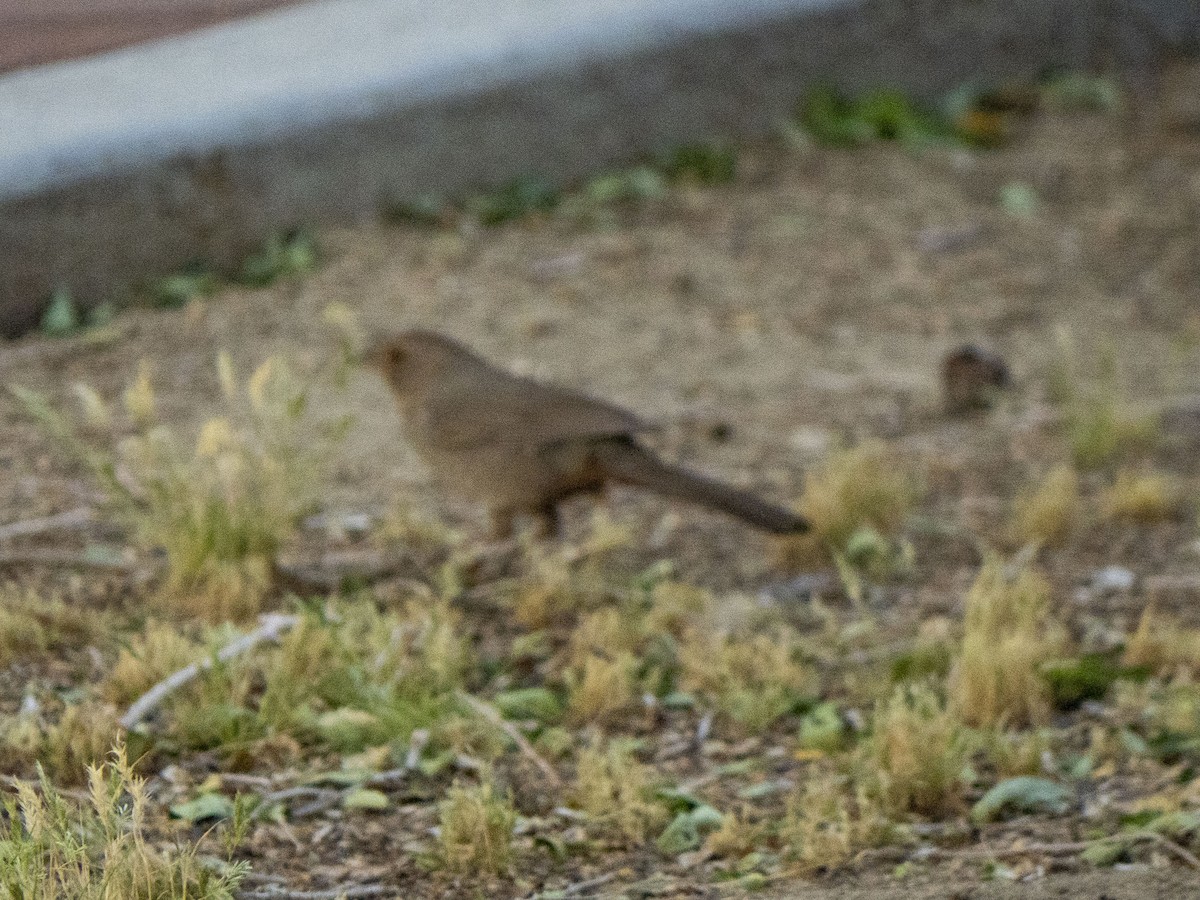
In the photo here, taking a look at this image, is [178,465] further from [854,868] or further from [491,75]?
[491,75]

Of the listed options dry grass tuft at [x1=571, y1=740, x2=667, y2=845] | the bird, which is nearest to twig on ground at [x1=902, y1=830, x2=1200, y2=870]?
dry grass tuft at [x1=571, y1=740, x2=667, y2=845]

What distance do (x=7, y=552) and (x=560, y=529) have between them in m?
1.59

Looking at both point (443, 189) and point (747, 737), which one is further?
point (443, 189)

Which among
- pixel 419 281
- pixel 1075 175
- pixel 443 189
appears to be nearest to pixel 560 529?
pixel 419 281

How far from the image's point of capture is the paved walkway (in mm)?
4703

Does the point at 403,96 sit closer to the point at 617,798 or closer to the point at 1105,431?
the point at 1105,431

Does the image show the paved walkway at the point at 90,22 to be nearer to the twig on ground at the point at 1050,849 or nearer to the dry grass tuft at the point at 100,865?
the dry grass tuft at the point at 100,865

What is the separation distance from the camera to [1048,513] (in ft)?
17.4

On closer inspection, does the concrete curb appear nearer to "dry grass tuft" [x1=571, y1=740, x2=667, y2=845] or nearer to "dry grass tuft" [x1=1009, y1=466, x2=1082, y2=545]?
"dry grass tuft" [x1=571, y1=740, x2=667, y2=845]

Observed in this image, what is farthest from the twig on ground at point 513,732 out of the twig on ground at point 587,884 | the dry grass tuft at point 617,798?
the twig on ground at point 587,884

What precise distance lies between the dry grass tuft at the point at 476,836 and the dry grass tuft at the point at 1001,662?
44.3 inches

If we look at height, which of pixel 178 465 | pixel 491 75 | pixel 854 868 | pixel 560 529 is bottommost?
pixel 854 868

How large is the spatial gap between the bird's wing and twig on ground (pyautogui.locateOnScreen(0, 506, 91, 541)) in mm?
955

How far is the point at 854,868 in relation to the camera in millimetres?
3387
